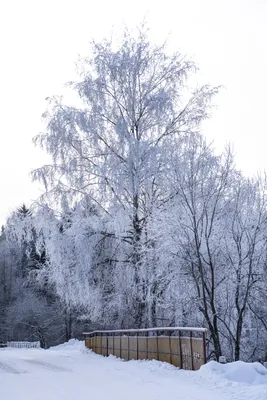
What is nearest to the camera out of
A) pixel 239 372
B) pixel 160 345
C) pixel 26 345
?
pixel 239 372

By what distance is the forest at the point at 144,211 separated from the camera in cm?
1535

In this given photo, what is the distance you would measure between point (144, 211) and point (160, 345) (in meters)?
5.93

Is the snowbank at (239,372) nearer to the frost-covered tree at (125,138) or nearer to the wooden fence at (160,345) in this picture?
the wooden fence at (160,345)

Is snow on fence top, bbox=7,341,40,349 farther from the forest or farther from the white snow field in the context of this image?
the white snow field

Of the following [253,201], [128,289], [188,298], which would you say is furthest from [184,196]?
[128,289]

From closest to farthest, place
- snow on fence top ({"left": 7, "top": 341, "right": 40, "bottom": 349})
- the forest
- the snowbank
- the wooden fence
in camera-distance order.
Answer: the snowbank → the wooden fence → the forest → snow on fence top ({"left": 7, "top": 341, "right": 40, "bottom": 349})

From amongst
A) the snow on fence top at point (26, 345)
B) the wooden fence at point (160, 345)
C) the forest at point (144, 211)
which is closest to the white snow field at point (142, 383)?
the wooden fence at point (160, 345)

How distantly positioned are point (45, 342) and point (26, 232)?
29929 mm

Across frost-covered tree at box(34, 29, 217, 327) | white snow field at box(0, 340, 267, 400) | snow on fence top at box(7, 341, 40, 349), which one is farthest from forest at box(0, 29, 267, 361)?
snow on fence top at box(7, 341, 40, 349)

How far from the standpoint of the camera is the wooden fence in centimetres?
1160

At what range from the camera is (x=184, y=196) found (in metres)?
14.6

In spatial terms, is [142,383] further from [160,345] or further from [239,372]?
[160,345]

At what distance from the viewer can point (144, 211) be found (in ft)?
60.8

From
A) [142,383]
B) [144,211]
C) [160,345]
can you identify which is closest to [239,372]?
[142,383]
